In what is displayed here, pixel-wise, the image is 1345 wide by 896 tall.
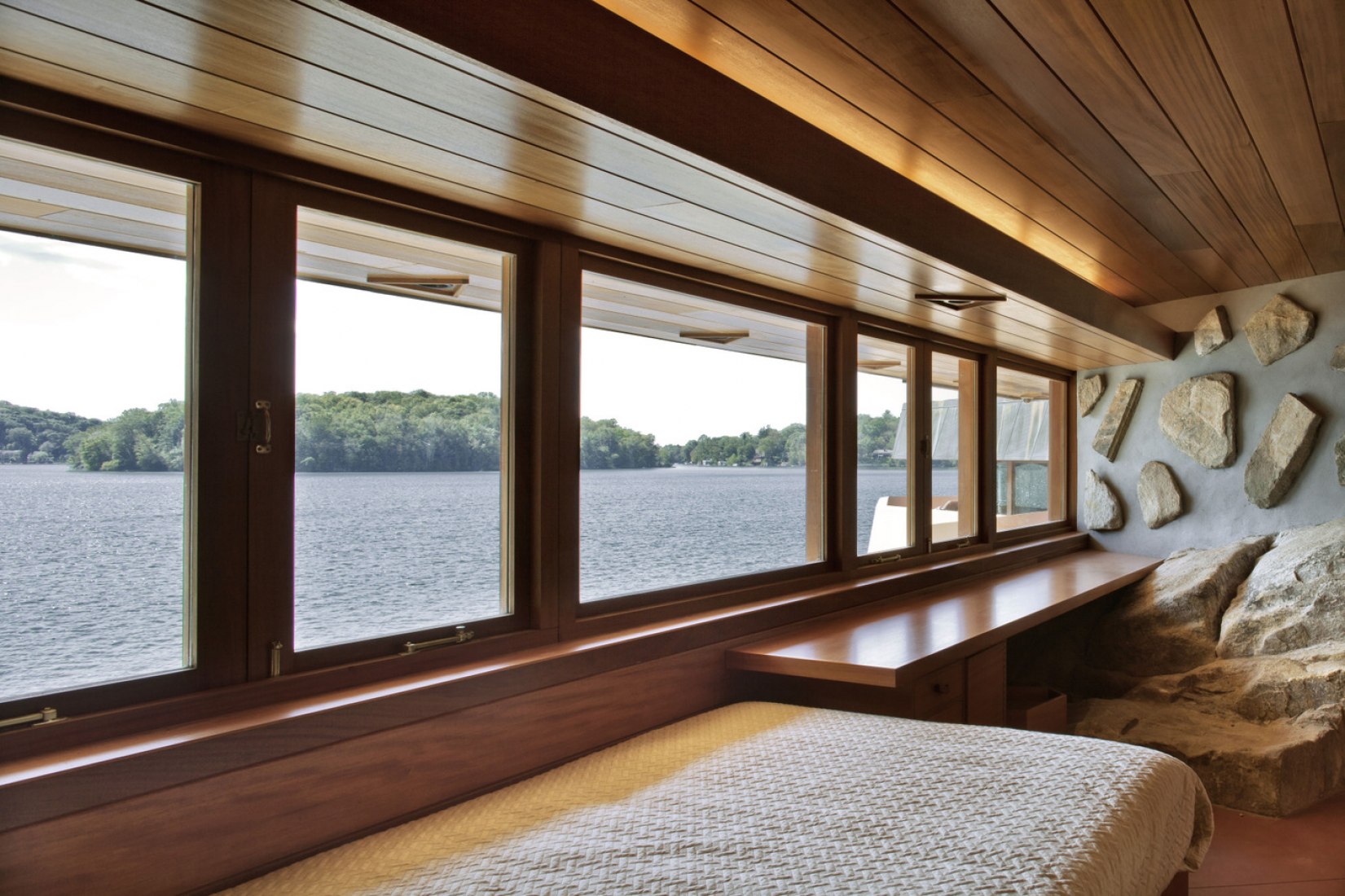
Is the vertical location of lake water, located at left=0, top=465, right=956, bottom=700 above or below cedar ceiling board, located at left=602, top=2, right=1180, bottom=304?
below

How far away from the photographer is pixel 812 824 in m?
1.62

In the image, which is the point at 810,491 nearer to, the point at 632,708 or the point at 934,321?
the point at 934,321

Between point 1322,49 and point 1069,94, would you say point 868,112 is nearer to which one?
point 1069,94

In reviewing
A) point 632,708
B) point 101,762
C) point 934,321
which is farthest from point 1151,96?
point 101,762

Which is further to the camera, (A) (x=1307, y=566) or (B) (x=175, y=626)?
(A) (x=1307, y=566)

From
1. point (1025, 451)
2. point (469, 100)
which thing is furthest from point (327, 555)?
point (1025, 451)

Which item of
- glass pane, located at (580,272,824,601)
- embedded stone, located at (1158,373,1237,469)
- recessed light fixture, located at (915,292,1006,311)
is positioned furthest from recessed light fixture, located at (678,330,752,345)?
embedded stone, located at (1158,373,1237,469)


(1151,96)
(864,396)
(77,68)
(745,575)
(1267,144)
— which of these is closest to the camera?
(77,68)

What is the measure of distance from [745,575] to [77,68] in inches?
82.9

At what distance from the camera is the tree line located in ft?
4.76

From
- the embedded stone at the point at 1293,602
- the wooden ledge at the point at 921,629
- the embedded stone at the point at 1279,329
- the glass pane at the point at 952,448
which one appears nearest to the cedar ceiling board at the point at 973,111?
the glass pane at the point at 952,448

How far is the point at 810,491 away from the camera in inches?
127

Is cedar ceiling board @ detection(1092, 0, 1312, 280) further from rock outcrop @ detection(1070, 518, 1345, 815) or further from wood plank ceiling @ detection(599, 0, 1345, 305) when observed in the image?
rock outcrop @ detection(1070, 518, 1345, 815)

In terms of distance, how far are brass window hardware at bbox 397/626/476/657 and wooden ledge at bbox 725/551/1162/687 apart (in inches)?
32.2
